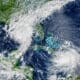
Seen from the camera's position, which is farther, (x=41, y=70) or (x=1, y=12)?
(x=1, y=12)

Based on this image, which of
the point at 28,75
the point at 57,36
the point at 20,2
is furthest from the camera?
the point at 20,2

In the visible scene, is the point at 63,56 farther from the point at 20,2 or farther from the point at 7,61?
the point at 20,2

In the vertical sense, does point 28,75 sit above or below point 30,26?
below

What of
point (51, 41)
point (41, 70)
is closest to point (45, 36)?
point (51, 41)

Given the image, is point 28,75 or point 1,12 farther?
point 1,12

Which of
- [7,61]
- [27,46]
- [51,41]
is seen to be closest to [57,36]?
[51,41]

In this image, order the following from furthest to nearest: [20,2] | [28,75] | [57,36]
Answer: [20,2]
[57,36]
[28,75]

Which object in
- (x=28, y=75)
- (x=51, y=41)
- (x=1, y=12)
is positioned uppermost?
(x=1, y=12)

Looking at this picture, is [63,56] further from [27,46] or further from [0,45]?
[0,45]

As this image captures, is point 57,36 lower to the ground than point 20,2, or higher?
lower

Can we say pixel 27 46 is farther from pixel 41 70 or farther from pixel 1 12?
pixel 1 12
